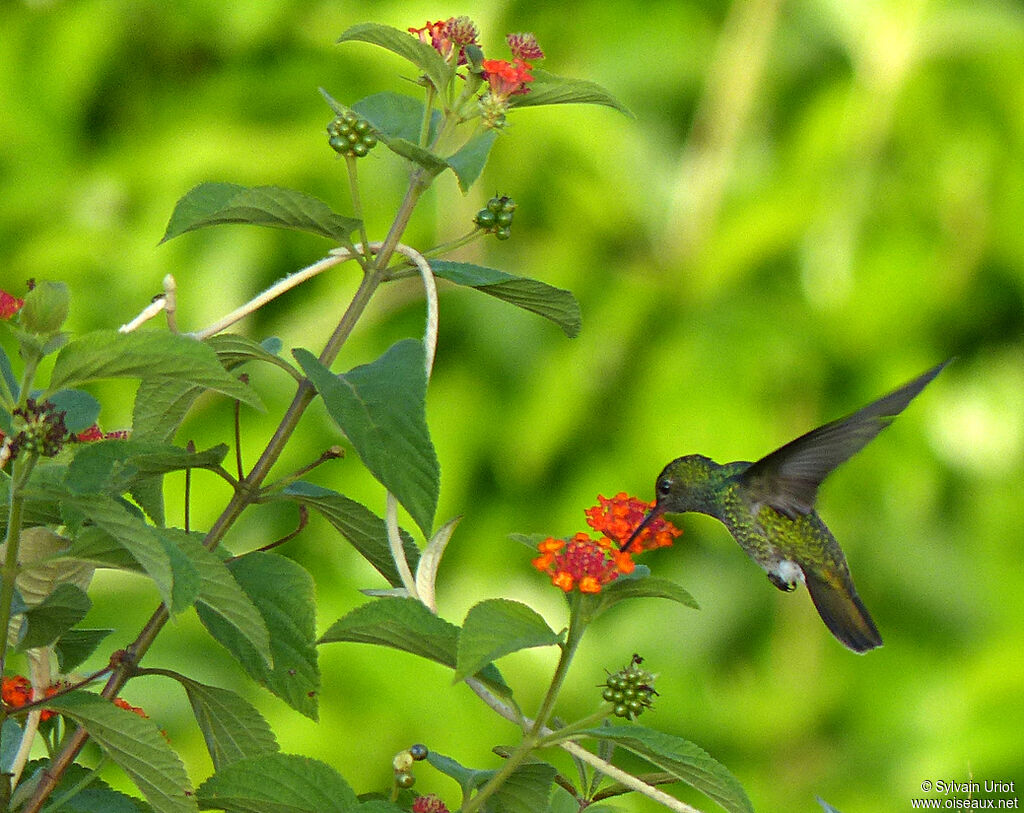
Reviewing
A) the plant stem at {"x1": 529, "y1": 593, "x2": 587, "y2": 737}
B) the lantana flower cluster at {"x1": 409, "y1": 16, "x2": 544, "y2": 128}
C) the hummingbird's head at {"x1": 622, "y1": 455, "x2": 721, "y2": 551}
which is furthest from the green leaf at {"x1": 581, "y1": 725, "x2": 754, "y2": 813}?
the hummingbird's head at {"x1": 622, "y1": 455, "x2": 721, "y2": 551}

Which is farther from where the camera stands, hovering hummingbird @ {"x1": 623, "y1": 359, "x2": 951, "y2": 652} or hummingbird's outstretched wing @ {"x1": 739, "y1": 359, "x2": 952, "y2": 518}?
hovering hummingbird @ {"x1": 623, "y1": 359, "x2": 951, "y2": 652}

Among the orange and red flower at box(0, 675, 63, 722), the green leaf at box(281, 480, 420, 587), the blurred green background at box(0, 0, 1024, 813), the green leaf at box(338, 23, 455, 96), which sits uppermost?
the blurred green background at box(0, 0, 1024, 813)

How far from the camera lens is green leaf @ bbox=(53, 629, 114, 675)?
1.03m

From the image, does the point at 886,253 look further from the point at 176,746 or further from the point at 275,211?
the point at 275,211

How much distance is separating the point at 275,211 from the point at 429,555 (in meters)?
0.27

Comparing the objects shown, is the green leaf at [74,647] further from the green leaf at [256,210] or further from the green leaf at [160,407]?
the green leaf at [256,210]

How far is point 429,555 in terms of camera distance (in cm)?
96

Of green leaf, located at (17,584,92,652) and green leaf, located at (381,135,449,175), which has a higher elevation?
green leaf, located at (381,135,449,175)

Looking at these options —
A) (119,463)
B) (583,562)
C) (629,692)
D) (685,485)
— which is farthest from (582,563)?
(685,485)

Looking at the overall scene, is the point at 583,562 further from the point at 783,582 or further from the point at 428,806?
the point at 783,582

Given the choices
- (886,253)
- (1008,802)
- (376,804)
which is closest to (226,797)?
(376,804)

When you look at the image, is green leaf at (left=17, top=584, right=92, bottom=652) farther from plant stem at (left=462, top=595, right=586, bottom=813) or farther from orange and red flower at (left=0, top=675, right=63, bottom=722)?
plant stem at (left=462, top=595, right=586, bottom=813)

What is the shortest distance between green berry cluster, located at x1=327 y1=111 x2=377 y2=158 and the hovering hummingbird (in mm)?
631

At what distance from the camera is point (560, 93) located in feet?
3.31
